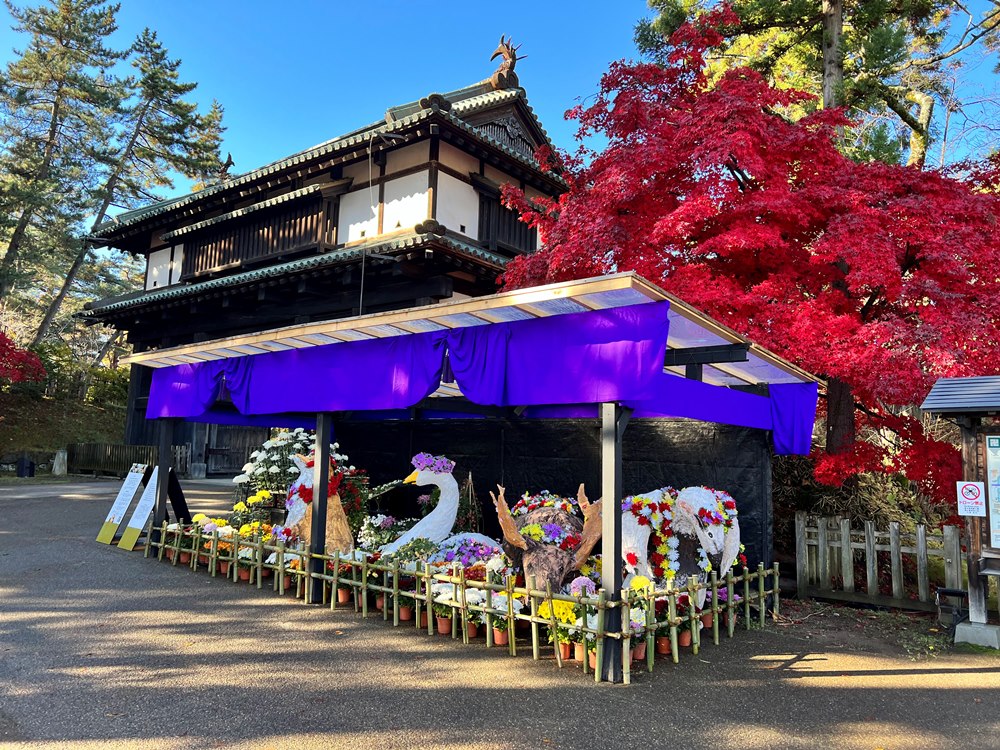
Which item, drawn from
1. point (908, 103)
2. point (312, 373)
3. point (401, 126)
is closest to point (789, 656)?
point (312, 373)

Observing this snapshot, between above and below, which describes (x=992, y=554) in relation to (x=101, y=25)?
below

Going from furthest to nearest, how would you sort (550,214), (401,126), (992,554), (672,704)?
(401,126), (550,214), (992,554), (672,704)

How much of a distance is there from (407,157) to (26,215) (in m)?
19.7

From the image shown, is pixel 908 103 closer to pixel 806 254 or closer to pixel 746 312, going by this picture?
pixel 806 254

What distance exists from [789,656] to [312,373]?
528 centimetres

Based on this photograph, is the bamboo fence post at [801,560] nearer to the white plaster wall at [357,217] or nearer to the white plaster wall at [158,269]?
the white plaster wall at [357,217]

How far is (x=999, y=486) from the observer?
5438 millimetres

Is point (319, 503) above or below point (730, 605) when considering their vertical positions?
above

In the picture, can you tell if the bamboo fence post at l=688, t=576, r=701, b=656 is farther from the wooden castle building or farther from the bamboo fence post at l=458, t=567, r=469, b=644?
the wooden castle building

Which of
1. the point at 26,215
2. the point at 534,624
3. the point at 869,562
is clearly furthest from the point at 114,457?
the point at 869,562

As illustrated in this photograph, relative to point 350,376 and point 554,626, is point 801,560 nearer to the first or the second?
point 554,626

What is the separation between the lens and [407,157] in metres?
11.5

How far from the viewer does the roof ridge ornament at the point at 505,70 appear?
1455 cm

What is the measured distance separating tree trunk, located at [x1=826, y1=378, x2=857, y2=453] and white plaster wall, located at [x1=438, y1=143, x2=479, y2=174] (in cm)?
Result: 743
